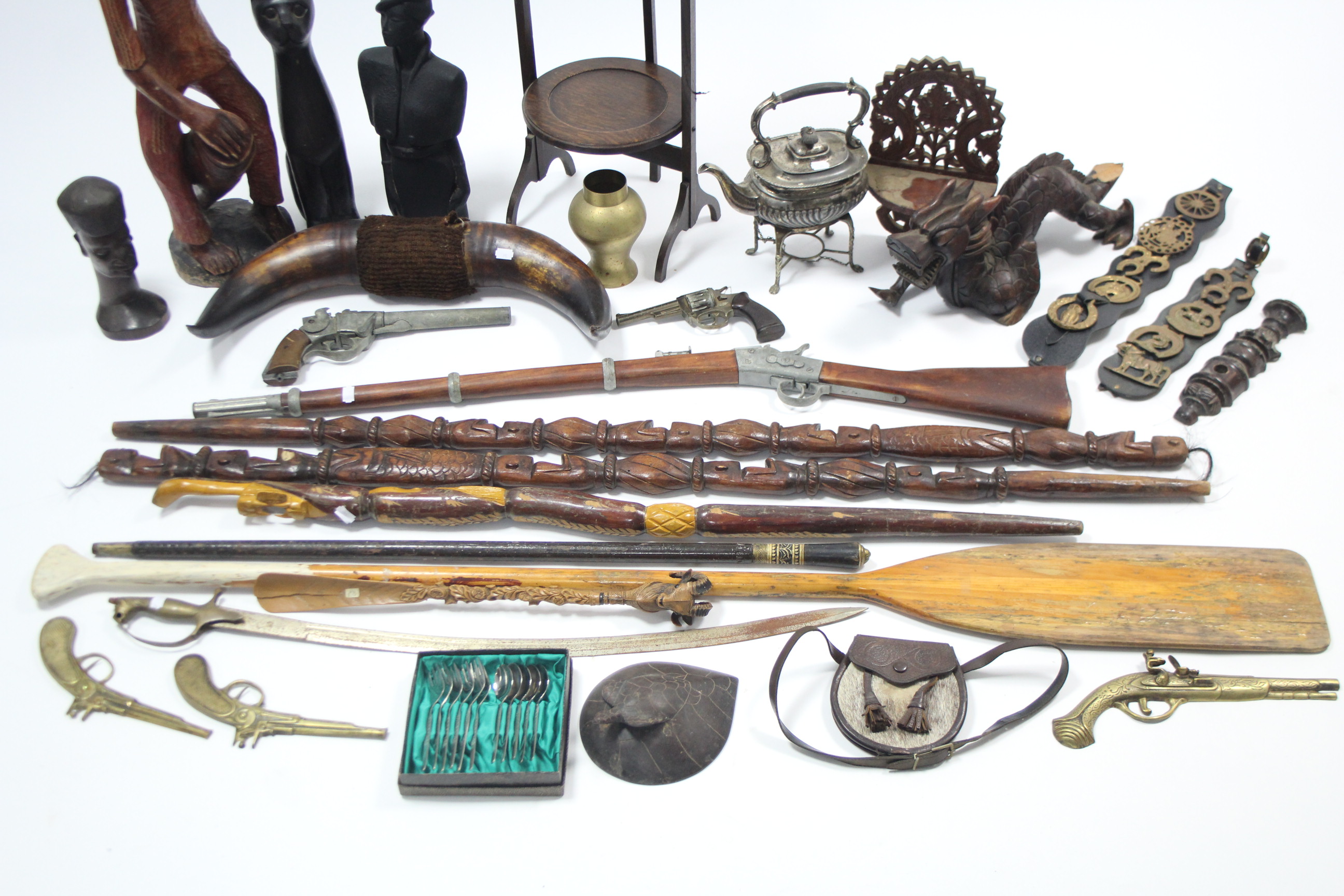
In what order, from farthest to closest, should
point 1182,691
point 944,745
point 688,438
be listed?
1. point 688,438
2. point 1182,691
3. point 944,745

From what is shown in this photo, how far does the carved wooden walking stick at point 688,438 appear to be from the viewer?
3.80 metres

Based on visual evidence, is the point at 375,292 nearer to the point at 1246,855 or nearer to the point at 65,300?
the point at 65,300

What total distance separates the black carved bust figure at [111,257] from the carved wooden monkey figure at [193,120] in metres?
0.25

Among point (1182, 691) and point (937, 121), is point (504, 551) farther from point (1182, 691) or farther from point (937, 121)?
point (937, 121)

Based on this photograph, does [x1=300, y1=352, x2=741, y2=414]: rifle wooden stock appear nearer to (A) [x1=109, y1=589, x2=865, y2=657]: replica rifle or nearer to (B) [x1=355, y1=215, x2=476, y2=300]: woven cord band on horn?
(B) [x1=355, y1=215, x2=476, y2=300]: woven cord band on horn

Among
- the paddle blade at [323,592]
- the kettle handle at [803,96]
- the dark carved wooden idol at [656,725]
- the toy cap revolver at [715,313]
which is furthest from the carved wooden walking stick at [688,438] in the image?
the kettle handle at [803,96]

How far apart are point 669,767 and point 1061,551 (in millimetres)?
1566

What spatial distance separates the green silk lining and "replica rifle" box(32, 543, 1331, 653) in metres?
0.29

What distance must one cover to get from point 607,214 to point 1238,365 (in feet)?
8.78

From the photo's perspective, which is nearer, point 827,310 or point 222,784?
point 222,784

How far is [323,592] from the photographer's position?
344 centimetres

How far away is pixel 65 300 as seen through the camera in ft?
15.5

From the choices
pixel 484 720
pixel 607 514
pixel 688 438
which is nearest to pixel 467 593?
pixel 484 720

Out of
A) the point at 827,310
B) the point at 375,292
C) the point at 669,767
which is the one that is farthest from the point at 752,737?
the point at 375,292
